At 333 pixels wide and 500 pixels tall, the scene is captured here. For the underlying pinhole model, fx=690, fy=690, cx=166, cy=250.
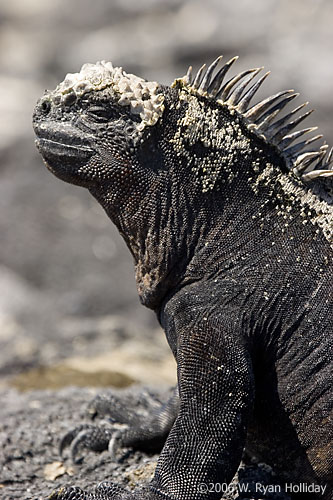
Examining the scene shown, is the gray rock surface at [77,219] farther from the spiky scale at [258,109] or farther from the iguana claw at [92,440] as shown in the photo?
the spiky scale at [258,109]

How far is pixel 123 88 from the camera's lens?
12.3 ft

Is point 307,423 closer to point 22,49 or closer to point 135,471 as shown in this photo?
point 135,471

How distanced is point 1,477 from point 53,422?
942 millimetres

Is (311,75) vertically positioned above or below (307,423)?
above

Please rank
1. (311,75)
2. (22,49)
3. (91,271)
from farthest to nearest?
(22,49)
(311,75)
(91,271)

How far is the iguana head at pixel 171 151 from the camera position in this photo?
3656mm

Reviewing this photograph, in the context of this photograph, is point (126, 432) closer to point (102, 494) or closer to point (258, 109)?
point (102, 494)

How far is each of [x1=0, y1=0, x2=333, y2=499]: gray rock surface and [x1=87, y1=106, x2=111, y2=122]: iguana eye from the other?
A: 2.15 metres

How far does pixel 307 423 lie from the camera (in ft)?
11.5

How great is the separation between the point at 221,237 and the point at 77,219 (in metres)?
9.18

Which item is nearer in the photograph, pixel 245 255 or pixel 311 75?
pixel 245 255

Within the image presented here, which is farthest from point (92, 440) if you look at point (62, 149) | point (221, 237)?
point (62, 149)

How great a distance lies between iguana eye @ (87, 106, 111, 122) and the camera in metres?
3.76

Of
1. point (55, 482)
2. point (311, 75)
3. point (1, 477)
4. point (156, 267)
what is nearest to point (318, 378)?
point (156, 267)
